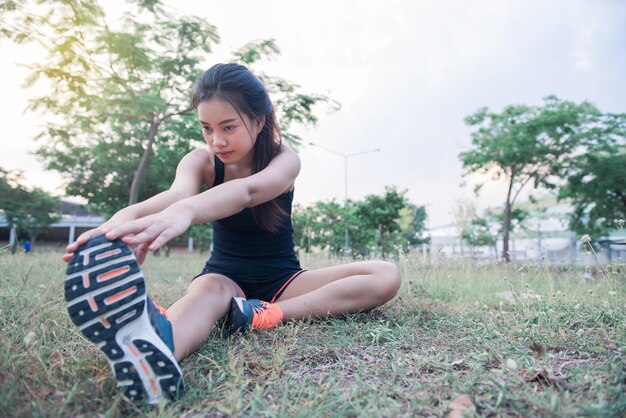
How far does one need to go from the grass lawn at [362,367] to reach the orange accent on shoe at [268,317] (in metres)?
0.06

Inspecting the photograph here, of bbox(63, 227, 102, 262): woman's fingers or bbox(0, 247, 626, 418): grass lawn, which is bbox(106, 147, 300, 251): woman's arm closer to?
bbox(63, 227, 102, 262): woman's fingers

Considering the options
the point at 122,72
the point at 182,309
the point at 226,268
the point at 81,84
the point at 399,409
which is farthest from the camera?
the point at 122,72

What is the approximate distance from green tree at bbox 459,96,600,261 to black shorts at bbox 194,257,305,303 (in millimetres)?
12173

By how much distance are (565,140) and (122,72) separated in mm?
13393

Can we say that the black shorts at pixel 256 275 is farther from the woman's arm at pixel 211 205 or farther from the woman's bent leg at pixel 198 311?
the woman's arm at pixel 211 205

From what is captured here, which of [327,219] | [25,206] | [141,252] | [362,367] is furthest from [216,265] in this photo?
[25,206]

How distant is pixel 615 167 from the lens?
12.1m

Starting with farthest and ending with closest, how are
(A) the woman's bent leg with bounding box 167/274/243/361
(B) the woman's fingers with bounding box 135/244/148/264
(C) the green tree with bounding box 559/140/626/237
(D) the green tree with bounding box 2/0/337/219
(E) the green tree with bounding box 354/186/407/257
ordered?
(E) the green tree with bounding box 354/186/407/257
(C) the green tree with bounding box 559/140/626/237
(D) the green tree with bounding box 2/0/337/219
(A) the woman's bent leg with bounding box 167/274/243/361
(B) the woman's fingers with bounding box 135/244/148/264

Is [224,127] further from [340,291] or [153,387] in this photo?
[153,387]

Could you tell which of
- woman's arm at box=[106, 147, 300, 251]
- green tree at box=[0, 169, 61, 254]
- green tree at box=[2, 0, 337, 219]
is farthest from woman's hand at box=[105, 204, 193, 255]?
green tree at box=[0, 169, 61, 254]

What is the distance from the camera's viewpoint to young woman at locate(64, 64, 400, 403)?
1010 millimetres

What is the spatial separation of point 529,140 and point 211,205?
46.4ft

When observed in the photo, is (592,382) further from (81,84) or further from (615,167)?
(615,167)

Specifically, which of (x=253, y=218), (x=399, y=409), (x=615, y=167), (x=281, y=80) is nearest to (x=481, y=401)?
(x=399, y=409)
